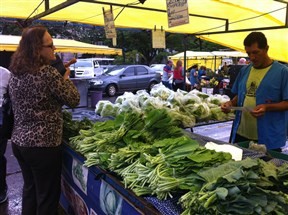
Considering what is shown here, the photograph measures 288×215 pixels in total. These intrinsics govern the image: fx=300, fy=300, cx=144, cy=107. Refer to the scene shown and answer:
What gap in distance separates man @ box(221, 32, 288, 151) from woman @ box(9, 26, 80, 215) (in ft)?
5.56

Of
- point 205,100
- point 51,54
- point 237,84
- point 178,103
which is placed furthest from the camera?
point 205,100

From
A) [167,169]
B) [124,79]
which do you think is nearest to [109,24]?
[167,169]

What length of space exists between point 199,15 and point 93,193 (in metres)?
3.66

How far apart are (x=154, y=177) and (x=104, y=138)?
90 cm

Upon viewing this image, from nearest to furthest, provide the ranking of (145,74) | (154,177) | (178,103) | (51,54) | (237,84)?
(154,177) → (51,54) → (237,84) → (178,103) → (145,74)

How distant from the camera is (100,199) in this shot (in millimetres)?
2289

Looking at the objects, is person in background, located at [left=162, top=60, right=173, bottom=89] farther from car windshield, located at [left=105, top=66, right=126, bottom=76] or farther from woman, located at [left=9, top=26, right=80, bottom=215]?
woman, located at [left=9, top=26, right=80, bottom=215]

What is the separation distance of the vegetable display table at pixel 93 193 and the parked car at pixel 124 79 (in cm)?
1253

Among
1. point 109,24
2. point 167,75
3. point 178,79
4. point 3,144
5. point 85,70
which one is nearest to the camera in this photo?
point 3,144

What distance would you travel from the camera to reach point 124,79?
16250 millimetres

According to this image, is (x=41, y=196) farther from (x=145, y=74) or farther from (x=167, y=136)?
(x=145, y=74)

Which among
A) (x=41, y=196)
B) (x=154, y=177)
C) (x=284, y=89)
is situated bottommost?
(x=41, y=196)

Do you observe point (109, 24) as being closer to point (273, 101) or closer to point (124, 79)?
point (273, 101)

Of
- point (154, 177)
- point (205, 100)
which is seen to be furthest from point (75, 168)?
point (205, 100)
